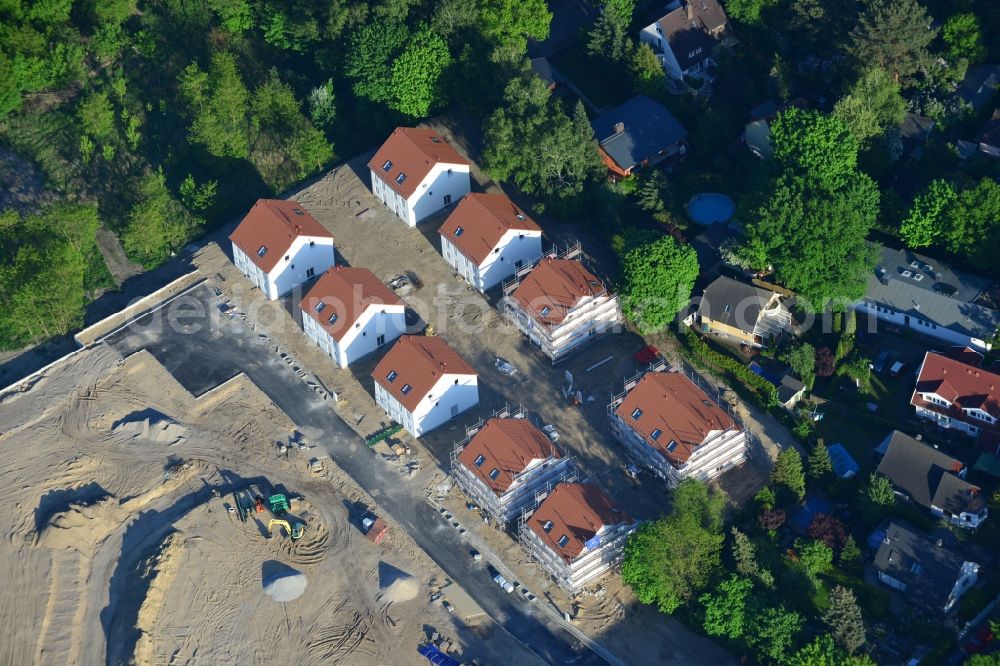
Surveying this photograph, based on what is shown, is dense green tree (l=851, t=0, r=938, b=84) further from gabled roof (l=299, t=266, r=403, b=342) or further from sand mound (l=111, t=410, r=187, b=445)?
sand mound (l=111, t=410, r=187, b=445)

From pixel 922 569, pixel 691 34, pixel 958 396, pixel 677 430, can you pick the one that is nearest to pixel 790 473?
pixel 677 430

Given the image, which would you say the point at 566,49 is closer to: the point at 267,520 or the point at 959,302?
the point at 959,302

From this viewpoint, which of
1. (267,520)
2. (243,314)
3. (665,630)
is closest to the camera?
(665,630)

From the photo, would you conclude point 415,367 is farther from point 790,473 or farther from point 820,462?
point 820,462

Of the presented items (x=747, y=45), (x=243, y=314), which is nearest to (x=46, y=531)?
(x=243, y=314)

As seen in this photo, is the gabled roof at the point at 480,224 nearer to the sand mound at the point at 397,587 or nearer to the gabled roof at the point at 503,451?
the gabled roof at the point at 503,451

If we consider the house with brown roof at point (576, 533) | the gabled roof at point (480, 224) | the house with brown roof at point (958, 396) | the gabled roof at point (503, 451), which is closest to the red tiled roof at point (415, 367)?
the gabled roof at point (503, 451)

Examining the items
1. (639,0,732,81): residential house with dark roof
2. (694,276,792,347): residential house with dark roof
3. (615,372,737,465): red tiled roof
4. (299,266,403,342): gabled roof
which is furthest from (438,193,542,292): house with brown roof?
(639,0,732,81): residential house with dark roof
